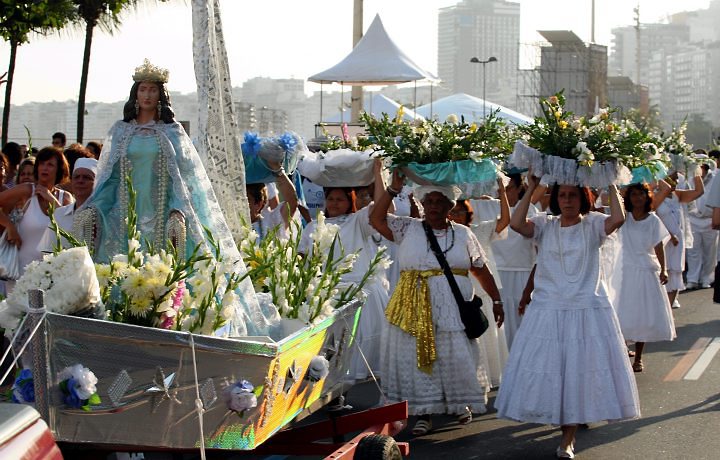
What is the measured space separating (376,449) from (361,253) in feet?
15.5

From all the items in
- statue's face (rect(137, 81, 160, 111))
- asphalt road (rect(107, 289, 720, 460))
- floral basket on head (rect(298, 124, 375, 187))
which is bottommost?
asphalt road (rect(107, 289, 720, 460))

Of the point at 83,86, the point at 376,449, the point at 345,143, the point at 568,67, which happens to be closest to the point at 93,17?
the point at 83,86

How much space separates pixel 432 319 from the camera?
30.0 feet

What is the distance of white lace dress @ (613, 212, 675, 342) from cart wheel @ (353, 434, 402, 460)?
6.67 metres

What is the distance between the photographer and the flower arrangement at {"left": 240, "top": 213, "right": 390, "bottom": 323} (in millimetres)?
6234

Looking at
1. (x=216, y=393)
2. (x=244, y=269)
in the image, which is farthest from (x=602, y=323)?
(x=216, y=393)

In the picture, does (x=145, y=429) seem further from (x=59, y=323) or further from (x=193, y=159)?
(x=193, y=159)

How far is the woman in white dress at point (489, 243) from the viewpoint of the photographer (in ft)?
32.6

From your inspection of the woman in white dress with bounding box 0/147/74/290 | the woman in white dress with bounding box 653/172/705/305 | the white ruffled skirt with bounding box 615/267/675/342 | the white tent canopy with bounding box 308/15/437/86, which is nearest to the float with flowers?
the woman in white dress with bounding box 0/147/74/290

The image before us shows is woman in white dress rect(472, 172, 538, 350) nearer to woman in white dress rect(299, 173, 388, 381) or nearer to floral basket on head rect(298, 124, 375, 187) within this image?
woman in white dress rect(299, 173, 388, 381)

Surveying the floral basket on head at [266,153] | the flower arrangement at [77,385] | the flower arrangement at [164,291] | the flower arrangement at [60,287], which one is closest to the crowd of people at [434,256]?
the floral basket on head at [266,153]

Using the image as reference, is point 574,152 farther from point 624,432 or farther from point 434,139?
point 624,432

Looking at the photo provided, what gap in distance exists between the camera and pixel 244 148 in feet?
31.8

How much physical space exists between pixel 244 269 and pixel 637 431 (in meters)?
4.09
